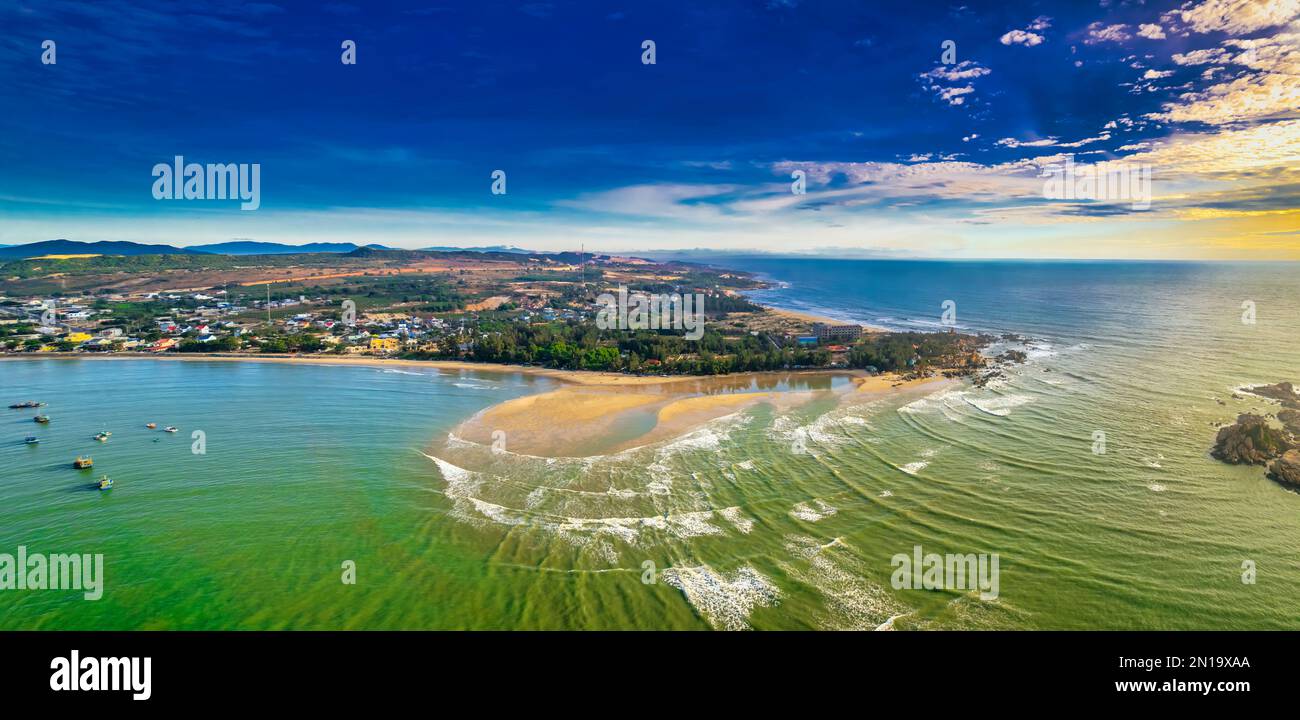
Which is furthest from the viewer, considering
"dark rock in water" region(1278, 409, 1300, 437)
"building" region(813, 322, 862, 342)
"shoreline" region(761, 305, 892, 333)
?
"shoreline" region(761, 305, 892, 333)

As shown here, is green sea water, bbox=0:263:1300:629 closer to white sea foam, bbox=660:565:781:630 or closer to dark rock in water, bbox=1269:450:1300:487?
white sea foam, bbox=660:565:781:630

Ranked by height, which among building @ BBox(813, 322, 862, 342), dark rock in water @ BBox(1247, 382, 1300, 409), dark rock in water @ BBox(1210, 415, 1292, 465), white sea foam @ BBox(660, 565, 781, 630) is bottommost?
white sea foam @ BBox(660, 565, 781, 630)

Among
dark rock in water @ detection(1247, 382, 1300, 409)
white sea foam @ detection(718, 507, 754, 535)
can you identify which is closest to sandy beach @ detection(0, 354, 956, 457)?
white sea foam @ detection(718, 507, 754, 535)

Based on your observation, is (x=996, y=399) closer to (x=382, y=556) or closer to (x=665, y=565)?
(x=665, y=565)

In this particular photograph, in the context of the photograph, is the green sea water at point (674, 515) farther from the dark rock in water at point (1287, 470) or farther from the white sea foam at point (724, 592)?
the dark rock in water at point (1287, 470)
